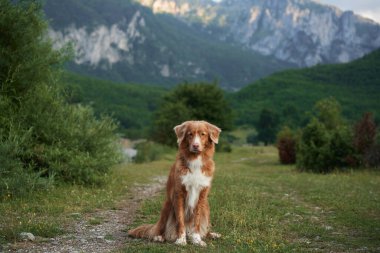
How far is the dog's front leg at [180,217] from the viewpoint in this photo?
30.6ft

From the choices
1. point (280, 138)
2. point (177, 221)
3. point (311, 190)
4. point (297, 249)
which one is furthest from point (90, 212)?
point (280, 138)

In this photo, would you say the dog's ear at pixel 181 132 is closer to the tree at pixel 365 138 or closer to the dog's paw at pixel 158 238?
the dog's paw at pixel 158 238

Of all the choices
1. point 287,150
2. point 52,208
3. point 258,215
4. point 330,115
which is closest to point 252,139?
point 330,115

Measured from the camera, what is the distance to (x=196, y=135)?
Result: 9.23 metres

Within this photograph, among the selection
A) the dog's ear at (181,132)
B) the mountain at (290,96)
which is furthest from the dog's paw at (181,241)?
the mountain at (290,96)

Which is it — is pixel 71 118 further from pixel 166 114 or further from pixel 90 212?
pixel 166 114

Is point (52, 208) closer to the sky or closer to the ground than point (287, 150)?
closer to the ground

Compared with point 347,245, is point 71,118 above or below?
above

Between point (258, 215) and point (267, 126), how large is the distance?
283 ft

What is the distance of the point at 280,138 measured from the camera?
139ft

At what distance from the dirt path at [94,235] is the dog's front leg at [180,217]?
4.10 feet

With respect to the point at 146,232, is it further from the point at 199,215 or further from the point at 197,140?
the point at 197,140

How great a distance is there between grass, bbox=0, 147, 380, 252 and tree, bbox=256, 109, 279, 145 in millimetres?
77120

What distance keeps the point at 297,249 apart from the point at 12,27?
13981mm
